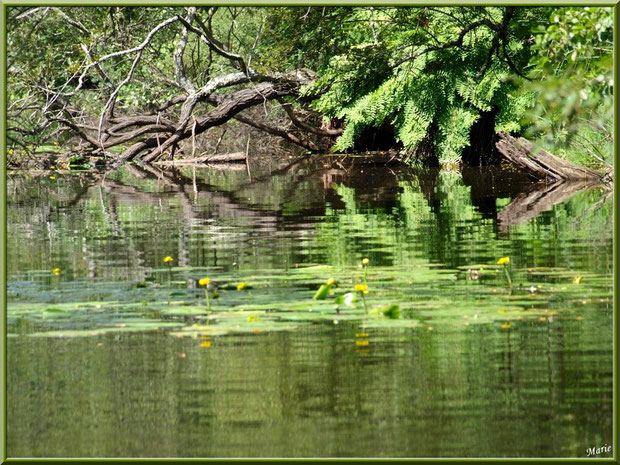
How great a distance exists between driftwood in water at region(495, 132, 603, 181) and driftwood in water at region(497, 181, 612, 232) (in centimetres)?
17

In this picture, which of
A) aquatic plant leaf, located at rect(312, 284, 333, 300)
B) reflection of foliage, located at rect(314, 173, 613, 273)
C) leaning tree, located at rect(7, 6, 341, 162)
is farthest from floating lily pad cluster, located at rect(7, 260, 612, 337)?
leaning tree, located at rect(7, 6, 341, 162)

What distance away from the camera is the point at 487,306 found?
675 centimetres

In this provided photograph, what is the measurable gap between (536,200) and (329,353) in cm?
887

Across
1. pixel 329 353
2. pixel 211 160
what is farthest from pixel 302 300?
pixel 211 160

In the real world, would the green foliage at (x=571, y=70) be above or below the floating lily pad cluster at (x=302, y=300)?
above

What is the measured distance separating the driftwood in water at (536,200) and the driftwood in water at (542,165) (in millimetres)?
169

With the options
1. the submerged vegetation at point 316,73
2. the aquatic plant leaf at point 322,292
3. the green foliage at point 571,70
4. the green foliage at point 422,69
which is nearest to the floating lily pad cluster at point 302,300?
the aquatic plant leaf at point 322,292

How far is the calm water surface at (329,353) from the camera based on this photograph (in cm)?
450

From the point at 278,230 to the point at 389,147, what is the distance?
16551mm

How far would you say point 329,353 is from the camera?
18.8 feet

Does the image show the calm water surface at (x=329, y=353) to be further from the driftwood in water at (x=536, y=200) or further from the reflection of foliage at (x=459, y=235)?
the driftwood in water at (x=536, y=200)

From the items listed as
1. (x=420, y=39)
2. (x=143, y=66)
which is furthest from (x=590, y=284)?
(x=143, y=66)

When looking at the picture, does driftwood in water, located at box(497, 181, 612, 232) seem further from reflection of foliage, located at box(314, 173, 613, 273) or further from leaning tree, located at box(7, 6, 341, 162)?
leaning tree, located at box(7, 6, 341, 162)

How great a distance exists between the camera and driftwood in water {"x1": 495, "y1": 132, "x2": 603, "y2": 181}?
653 inches
